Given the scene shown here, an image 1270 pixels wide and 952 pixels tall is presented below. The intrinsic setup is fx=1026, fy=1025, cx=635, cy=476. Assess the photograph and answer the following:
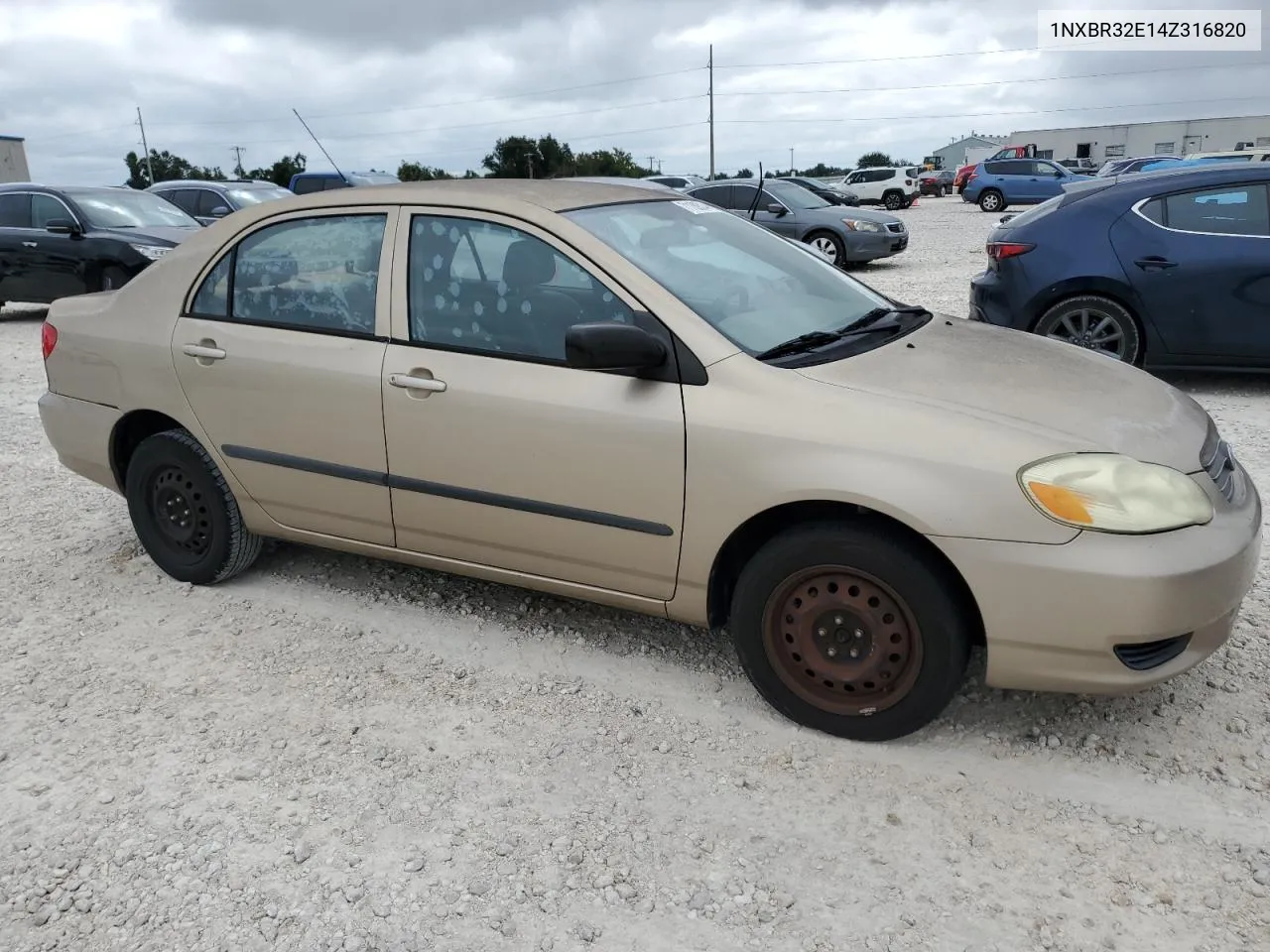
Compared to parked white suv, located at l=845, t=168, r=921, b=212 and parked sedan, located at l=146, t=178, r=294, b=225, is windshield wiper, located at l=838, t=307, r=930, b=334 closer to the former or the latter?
parked sedan, located at l=146, t=178, r=294, b=225

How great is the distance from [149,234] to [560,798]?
35.5 feet

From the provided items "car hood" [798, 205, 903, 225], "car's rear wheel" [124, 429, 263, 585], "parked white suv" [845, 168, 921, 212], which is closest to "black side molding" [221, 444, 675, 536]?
"car's rear wheel" [124, 429, 263, 585]

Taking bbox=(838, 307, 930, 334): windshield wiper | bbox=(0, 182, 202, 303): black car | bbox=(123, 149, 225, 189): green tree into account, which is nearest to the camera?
bbox=(838, 307, 930, 334): windshield wiper

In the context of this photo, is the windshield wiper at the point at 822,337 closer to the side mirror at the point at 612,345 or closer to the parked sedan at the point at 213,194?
the side mirror at the point at 612,345

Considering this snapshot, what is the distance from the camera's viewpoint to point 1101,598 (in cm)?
261

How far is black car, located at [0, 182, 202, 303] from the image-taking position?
11.3m

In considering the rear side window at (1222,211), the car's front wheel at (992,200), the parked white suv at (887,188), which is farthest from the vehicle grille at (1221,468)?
the parked white suv at (887,188)

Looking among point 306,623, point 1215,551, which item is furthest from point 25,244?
point 1215,551

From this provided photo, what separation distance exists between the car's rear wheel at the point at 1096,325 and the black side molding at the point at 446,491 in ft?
15.2

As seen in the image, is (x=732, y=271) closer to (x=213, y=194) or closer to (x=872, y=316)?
(x=872, y=316)

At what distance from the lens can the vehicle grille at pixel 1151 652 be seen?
270 centimetres

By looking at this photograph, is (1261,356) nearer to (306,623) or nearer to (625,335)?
(625,335)

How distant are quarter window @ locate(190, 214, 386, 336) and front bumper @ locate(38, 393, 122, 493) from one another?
70 centimetres

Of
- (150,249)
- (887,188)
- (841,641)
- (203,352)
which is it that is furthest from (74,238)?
(887,188)
